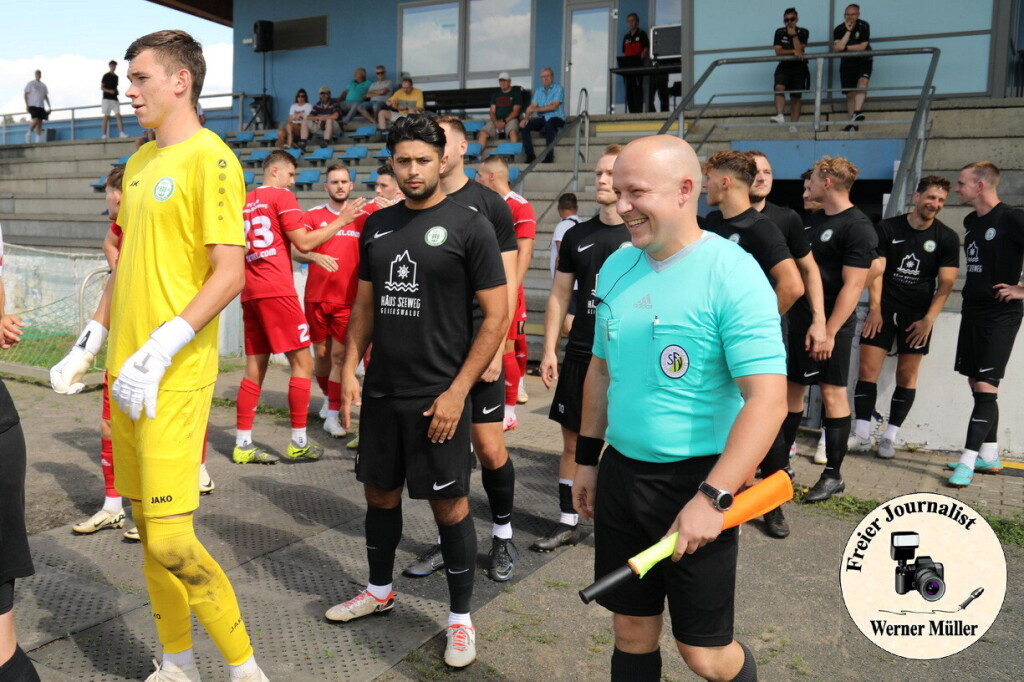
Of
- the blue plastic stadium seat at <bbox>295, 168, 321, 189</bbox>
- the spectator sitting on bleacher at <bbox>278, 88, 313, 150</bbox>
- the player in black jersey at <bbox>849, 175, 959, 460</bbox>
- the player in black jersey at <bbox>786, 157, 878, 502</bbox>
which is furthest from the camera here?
the spectator sitting on bleacher at <bbox>278, 88, 313, 150</bbox>

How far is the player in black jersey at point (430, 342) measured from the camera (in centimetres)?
357

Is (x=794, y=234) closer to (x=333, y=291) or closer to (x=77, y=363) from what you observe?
(x=333, y=291)

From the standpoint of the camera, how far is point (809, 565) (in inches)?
185

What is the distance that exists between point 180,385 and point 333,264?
367cm

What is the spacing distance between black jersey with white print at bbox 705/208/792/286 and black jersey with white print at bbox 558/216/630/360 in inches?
25.4

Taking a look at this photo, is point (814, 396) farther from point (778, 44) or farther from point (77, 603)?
point (778, 44)

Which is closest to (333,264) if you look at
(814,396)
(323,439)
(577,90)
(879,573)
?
(323,439)

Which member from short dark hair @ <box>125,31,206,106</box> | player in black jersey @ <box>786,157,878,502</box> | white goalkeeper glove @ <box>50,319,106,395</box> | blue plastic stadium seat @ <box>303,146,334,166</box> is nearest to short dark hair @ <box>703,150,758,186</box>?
player in black jersey @ <box>786,157,878,502</box>

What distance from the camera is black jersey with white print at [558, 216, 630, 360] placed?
4809 mm

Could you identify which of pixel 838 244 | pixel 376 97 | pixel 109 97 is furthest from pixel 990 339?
pixel 109 97

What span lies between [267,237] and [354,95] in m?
14.0

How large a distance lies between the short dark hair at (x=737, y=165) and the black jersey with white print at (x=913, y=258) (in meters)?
2.66

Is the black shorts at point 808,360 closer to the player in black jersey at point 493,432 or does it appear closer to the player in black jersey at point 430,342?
the player in black jersey at point 493,432

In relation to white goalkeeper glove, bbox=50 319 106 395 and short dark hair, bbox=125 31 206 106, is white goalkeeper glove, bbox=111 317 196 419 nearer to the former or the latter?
white goalkeeper glove, bbox=50 319 106 395
